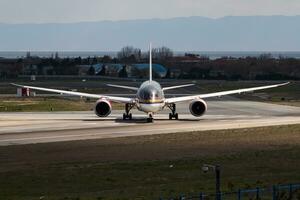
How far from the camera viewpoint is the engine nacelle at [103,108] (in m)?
67.8

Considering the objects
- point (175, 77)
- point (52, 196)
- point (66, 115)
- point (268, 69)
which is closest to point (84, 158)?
point (52, 196)

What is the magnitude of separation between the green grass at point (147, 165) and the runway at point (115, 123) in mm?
3842

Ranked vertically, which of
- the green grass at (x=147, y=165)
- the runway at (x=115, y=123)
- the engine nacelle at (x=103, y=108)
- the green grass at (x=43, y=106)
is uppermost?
the engine nacelle at (x=103, y=108)

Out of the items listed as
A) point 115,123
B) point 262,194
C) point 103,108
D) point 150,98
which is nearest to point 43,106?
point 103,108

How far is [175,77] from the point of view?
179m

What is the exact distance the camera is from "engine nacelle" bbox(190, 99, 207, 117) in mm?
68562

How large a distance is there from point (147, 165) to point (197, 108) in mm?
28033

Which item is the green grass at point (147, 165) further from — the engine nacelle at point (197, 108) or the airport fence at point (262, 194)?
the engine nacelle at point (197, 108)

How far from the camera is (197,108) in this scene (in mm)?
68875

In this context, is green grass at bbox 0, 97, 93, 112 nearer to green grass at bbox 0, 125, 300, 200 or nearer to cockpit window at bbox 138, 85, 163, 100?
cockpit window at bbox 138, 85, 163, 100

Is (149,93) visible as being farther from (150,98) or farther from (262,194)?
(262,194)

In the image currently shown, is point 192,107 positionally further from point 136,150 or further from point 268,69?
point 268,69

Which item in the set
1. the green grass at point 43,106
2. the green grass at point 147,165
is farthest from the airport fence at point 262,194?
the green grass at point 43,106

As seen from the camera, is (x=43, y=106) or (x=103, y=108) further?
(x=43, y=106)
